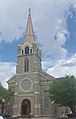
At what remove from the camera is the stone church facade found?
6225 cm

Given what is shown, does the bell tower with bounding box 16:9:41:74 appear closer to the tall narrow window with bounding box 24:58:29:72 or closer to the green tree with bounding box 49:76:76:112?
the tall narrow window with bounding box 24:58:29:72

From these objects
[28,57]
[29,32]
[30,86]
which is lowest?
[30,86]

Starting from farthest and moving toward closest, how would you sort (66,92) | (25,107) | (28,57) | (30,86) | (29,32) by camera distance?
(29,32)
(28,57)
(30,86)
(25,107)
(66,92)

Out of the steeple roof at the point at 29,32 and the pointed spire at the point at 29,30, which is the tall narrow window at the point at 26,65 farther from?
the pointed spire at the point at 29,30

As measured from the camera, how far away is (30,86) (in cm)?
6462

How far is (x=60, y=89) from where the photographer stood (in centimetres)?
5044

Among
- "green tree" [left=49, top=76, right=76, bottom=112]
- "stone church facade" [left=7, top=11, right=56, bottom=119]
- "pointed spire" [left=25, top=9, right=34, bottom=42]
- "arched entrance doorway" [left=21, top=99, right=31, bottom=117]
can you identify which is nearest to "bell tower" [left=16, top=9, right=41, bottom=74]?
"stone church facade" [left=7, top=11, right=56, bottom=119]

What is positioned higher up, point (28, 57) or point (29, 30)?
Result: point (29, 30)

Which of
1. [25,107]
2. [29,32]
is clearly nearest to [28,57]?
[29,32]

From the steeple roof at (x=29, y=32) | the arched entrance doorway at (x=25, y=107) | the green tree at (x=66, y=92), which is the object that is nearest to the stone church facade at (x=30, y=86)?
the arched entrance doorway at (x=25, y=107)

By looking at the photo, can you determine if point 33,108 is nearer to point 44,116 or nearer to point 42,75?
point 44,116

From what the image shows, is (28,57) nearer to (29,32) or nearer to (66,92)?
(29,32)

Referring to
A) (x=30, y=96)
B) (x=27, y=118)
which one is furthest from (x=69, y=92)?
(x=30, y=96)

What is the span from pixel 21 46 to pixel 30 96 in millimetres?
14876
